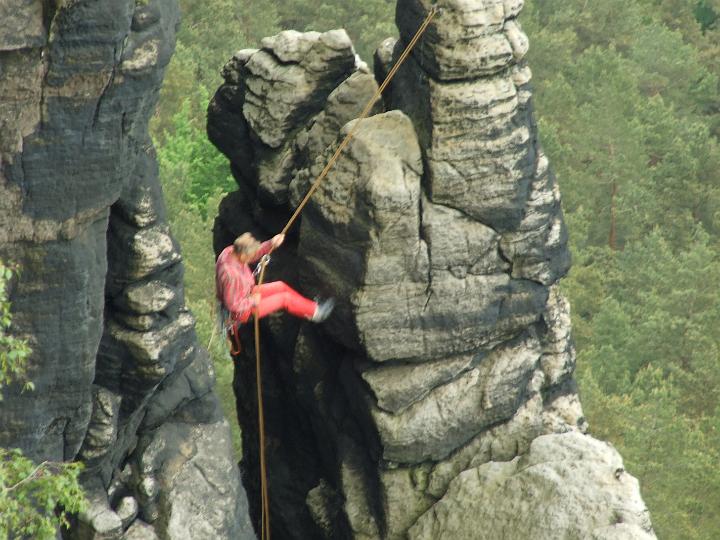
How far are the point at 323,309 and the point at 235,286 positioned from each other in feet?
4.77

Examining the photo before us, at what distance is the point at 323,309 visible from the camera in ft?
52.4

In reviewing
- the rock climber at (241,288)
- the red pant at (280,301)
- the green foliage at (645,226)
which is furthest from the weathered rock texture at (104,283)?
the green foliage at (645,226)

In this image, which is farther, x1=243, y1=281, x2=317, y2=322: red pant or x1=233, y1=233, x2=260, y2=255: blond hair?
x1=243, y1=281, x2=317, y2=322: red pant

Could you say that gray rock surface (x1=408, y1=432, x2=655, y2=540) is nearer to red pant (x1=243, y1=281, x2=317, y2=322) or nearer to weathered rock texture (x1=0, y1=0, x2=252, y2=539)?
weathered rock texture (x1=0, y1=0, x2=252, y2=539)

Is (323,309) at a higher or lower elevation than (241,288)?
lower

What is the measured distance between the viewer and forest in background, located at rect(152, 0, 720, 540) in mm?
26938

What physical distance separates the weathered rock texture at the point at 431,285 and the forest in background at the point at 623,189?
4.13 meters

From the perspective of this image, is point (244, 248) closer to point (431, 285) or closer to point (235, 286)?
point (235, 286)

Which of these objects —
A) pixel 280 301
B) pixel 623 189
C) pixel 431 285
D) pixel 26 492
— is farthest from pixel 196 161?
pixel 26 492

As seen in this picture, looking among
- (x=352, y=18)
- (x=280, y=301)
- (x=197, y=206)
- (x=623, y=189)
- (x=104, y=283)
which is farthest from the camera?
(x=352, y=18)

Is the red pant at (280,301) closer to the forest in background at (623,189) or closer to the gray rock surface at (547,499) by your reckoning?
the gray rock surface at (547,499)

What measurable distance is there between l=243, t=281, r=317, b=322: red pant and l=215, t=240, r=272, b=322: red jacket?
109 mm

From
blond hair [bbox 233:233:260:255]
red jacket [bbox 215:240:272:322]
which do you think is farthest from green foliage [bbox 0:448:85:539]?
blond hair [bbox 233:233:260:255]

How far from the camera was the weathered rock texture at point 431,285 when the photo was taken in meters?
15.5
